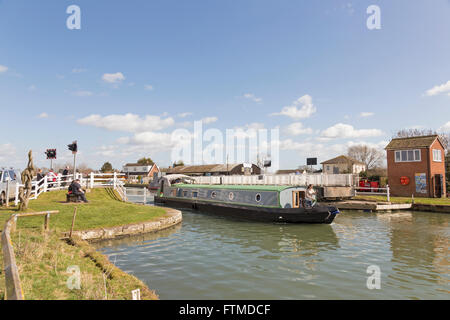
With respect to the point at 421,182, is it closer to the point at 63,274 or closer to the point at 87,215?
the point at 87,215

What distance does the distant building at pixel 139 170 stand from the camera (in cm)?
9062

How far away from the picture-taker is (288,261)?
8977 mm

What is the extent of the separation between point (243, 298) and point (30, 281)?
13.9 ft

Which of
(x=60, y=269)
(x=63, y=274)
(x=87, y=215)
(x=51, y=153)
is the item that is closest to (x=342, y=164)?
(x=51, y=153)

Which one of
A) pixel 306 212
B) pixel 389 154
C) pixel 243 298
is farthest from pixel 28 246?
pixel 389 154

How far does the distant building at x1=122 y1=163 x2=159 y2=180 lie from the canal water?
260ft
